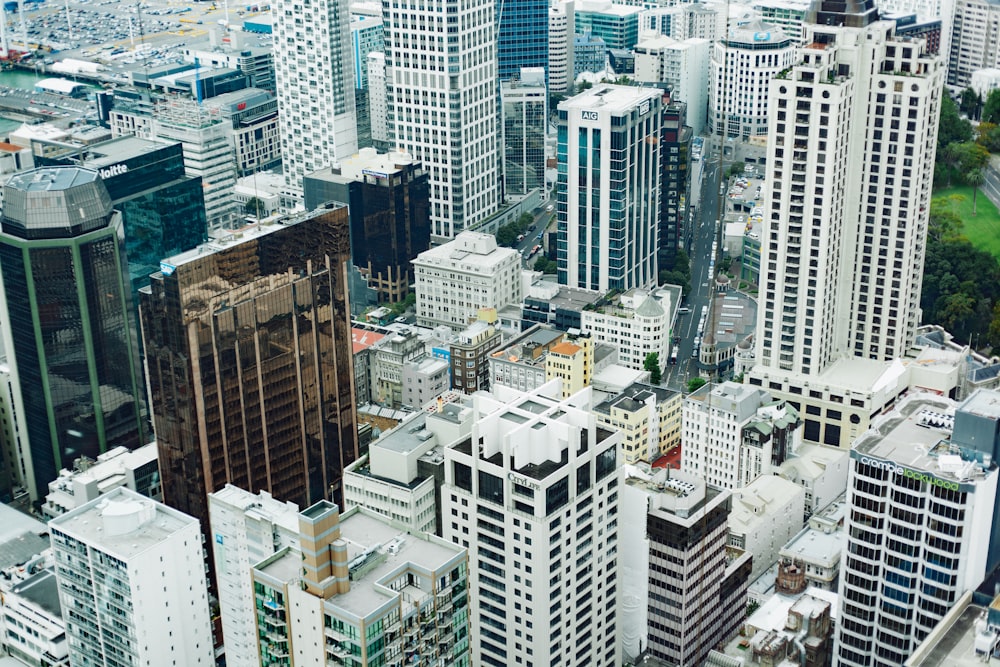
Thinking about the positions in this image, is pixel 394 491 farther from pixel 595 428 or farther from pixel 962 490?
pixel 962 490

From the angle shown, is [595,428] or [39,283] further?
[39,283]

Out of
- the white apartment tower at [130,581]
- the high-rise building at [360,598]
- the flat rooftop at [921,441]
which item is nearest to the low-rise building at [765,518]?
the flat rooftop at [921,441]

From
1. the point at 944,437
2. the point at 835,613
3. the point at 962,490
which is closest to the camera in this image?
the point at 962,490

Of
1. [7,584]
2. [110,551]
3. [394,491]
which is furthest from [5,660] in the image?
[394,491]

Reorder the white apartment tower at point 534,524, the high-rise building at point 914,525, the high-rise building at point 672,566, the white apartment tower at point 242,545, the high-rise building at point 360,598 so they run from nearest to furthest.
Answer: the high-rise building at point 360,598, the high-rise building at point 914,525, the white apartment tower at point 534,524, the white apartment tower at point 242,545, the high-rise building at point 672,566

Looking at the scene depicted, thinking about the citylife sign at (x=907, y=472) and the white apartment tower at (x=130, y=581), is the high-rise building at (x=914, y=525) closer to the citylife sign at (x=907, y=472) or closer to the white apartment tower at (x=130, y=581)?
the citylife sign at (x=907, y=472)

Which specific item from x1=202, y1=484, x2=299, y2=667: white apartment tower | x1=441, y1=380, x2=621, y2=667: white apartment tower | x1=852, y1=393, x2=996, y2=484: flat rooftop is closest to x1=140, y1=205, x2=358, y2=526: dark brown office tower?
x1=202, y1=484, x2=299, y2=667: white apartment tower
